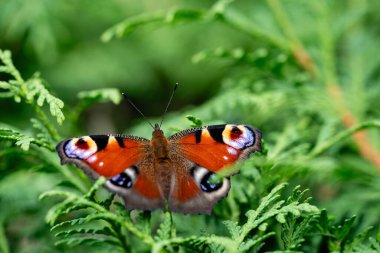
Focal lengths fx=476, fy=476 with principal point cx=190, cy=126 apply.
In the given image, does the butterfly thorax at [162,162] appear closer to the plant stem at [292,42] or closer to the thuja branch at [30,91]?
the thuja branch at [30,91]

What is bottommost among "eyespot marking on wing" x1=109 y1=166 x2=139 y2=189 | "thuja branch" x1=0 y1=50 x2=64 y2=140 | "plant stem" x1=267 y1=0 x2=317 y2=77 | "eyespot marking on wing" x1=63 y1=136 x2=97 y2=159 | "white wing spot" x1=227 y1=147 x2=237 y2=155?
"eyespot marking on wing" x1=109 y1=166 x2=139 y2=189

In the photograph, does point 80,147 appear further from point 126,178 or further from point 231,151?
point 231,151

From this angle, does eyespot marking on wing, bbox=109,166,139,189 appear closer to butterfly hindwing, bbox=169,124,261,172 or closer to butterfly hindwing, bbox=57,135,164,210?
butterfly hindwing, bbox=57,135,164,210

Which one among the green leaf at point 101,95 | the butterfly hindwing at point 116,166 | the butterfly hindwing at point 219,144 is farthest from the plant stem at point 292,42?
the butterfly hindwing at point 116,166

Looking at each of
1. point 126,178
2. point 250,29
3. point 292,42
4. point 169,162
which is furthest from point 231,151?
point 292,42

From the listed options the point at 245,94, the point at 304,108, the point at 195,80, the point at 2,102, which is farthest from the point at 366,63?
the point at 2,102

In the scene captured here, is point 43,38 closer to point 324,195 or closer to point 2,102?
point 2,102

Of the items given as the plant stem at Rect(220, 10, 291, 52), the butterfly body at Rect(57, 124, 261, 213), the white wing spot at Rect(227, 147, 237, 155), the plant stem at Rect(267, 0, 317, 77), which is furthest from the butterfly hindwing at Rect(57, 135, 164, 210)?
the plant stem at Rect(267, 0, 317, 77)
